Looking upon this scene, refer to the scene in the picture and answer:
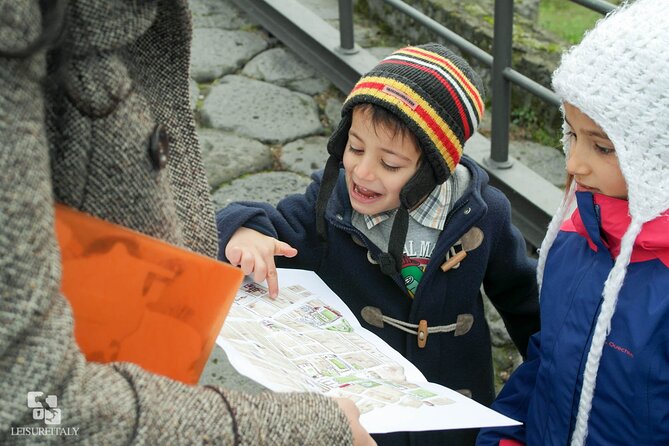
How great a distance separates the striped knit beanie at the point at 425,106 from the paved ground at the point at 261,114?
106 cm

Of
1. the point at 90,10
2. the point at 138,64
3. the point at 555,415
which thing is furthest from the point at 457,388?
the point at 90,10

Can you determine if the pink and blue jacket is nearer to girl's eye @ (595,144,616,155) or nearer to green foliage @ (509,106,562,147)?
girl's eye @ (595,144,616,155)

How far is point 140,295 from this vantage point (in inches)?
44.5

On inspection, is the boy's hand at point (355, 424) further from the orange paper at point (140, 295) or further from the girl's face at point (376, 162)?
the girl's face at point (376, 162)

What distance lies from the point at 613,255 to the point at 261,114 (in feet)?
8.02

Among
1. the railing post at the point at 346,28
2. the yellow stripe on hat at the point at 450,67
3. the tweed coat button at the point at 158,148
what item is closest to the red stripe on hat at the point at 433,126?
the yellow stripe on hat at the point at 450,67

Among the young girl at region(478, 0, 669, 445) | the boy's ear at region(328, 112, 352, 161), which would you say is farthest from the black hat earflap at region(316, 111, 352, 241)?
the young girl at region(478, 0, 669, 445)

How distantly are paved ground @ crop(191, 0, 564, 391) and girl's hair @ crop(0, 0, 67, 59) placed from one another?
75.2 inches

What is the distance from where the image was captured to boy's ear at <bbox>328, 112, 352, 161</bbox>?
1.91 meters

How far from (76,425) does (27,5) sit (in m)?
0.46

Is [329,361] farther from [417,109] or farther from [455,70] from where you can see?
[455,70]

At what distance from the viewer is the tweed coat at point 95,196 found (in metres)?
0.90

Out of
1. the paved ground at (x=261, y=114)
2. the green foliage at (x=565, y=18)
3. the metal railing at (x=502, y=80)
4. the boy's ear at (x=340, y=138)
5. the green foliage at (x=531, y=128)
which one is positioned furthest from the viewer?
the green foliage at (x=565, y=18)

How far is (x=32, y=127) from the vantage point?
0.91 meters
